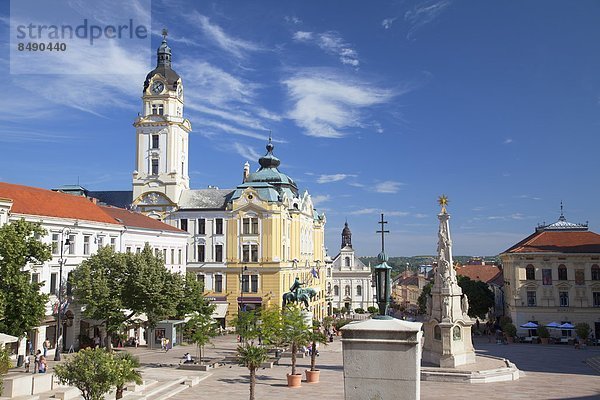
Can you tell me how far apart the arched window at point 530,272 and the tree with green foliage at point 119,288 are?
119 ft

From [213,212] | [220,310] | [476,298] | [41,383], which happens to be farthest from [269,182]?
[41,383]

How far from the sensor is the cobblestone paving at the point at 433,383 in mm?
25484

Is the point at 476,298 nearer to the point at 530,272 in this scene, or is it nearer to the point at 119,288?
the point at 530,272

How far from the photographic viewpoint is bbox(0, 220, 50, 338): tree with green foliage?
94.6 ft

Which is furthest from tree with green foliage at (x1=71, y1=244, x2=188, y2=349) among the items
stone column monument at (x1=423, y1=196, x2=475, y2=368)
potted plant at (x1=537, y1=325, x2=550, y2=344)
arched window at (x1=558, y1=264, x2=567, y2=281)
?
arched window at (x1=558, y1=264, x2=567, y2=281)

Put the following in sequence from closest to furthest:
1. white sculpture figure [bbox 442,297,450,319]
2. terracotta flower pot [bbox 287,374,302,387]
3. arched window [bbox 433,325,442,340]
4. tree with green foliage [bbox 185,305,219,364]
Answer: terracotta flower pot [bbox 287,374,302,387], arched window [bbox 433,325,442,340], white sculpture figure [bbox 442,297,450,319], tree with green foliage [bbox 185,305,219,364]

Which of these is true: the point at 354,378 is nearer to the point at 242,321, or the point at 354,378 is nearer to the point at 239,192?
the point at 242,321

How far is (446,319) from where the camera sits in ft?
104

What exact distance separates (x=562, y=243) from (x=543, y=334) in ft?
35.4

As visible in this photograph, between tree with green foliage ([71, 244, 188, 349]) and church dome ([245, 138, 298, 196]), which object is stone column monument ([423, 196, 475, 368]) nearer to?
tree with green foliage ([71, 244, 188, 349])

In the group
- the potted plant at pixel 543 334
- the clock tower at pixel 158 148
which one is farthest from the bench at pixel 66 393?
the potted plant at pixel 543 334

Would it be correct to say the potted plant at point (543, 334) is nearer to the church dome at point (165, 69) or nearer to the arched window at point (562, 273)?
the arched window at point (562, 273)

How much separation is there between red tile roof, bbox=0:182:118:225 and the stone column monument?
26.1 metres

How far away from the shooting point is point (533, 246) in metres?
57.3
